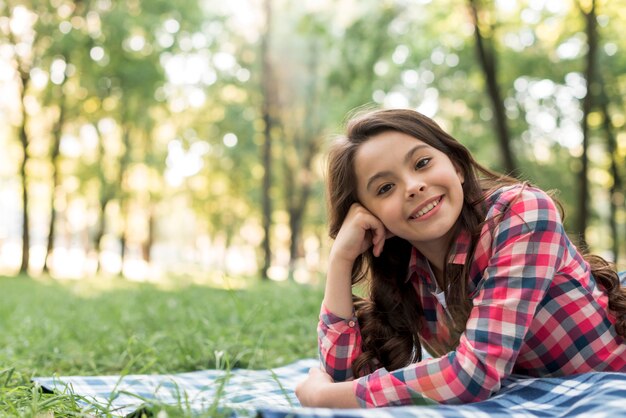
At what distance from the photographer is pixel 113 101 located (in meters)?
19.2

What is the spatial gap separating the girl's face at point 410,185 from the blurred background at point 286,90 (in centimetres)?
648

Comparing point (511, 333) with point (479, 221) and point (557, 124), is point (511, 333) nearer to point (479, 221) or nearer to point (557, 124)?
point (479, 221)

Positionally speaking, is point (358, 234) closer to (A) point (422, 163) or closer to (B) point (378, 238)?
(B) point (378, 238)

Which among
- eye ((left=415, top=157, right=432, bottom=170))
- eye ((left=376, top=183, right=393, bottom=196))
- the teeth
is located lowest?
the teeth

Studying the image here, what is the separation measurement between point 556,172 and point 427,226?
14107 millimetres

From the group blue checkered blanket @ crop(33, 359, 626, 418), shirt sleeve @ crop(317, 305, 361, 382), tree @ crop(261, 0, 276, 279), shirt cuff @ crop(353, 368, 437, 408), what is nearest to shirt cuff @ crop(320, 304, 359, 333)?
shirt sleeve @ crop(317, 305, 361, 382)

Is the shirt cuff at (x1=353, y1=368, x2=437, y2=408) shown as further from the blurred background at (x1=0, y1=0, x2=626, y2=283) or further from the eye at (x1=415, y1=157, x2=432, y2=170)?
the blurred background at (x1=0, y1=0, x2=626, y2=283)

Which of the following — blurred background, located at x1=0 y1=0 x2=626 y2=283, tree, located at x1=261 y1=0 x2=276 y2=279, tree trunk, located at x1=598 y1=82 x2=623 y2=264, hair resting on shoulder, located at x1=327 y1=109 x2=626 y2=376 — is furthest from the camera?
tree, located at x1=261 y1=0 x2=276 y2=279

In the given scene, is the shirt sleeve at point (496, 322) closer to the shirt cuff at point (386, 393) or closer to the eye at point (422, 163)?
the shirt cuff at point (386, 393)

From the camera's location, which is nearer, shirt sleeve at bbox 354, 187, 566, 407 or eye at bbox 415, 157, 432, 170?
shirt sleeve at bbox 354, 187, 566, 407

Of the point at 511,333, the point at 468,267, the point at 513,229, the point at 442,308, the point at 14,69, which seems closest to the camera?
the point at 511,333

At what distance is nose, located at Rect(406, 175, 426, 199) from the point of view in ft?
7.29

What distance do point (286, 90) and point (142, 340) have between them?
18607 mm

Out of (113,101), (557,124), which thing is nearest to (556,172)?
(557,124)
